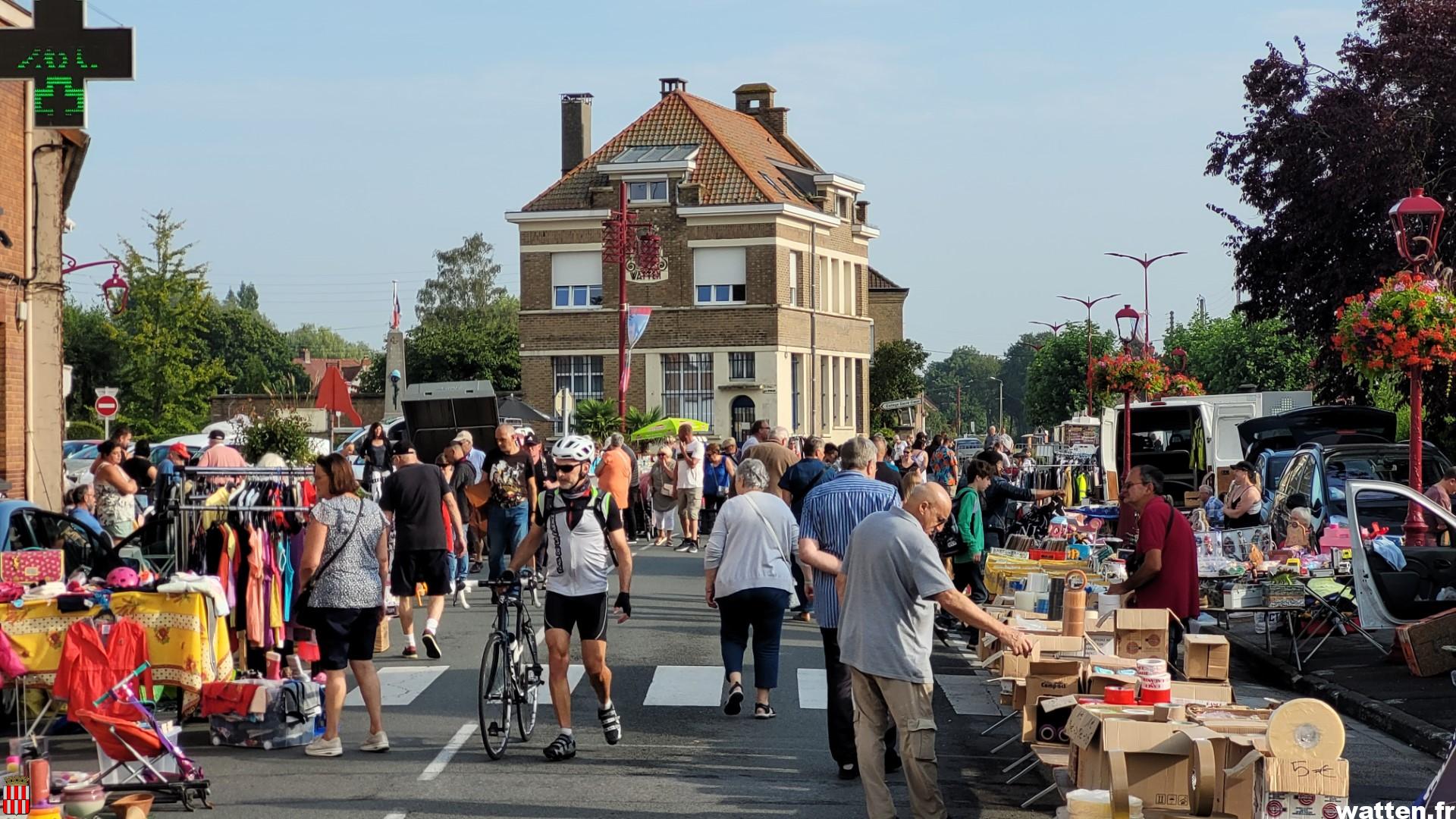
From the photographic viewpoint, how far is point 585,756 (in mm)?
10211

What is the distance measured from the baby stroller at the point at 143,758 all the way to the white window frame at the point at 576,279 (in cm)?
5182

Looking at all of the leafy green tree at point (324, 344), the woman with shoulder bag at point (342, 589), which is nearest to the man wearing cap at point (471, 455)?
the woman with shoulder bag at point (342, 589)

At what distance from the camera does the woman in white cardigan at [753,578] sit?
449 inches

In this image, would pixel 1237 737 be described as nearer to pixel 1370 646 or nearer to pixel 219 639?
pixel 219 639

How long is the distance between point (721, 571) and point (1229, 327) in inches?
2731

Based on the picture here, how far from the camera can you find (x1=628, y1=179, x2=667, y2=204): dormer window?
60.7 meters

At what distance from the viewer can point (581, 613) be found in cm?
1012

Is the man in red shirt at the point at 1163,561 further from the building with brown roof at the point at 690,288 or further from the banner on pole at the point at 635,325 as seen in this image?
the building with brown roof at the point at 690,288

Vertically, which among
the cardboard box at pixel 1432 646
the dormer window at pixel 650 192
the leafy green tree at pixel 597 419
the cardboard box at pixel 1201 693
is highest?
the dormer window at pixel 650 192

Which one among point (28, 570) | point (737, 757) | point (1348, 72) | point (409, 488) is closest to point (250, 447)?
point (409, 488)

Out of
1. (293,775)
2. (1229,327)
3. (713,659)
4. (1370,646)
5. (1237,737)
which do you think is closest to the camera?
(1237,737)

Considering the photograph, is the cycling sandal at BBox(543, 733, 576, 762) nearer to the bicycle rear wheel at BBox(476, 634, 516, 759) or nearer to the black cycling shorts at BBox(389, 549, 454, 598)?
the bicycle rear wheel at BBox(476, 634, 516, 759)

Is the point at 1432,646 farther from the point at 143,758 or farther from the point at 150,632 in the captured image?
the point at 143,758

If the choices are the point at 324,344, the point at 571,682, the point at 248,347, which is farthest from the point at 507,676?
the point at 324,344
